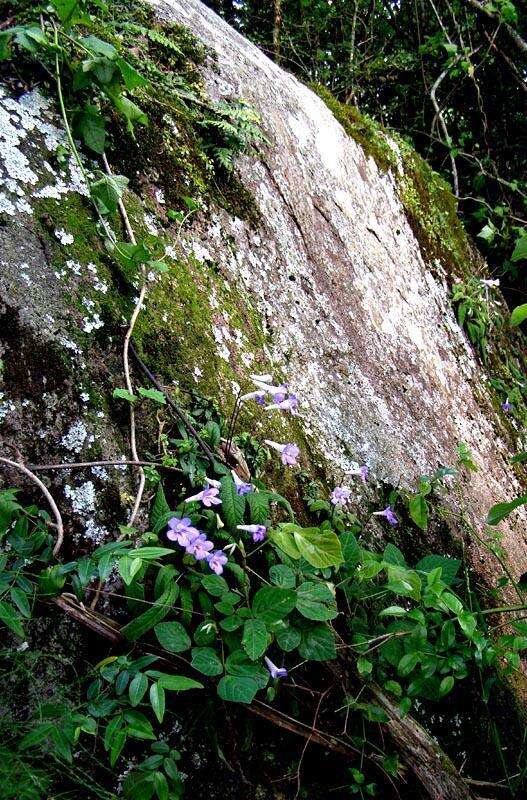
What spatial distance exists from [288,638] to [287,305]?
1.48m

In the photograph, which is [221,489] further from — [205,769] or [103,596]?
[205,769]

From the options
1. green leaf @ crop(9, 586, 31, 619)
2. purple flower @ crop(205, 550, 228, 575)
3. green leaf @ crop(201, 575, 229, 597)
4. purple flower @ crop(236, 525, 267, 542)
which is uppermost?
purple flower @ crop(236, 525, 267, 542)

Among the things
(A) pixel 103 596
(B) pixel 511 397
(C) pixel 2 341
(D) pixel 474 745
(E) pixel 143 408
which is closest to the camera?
(A) pixel 103 596

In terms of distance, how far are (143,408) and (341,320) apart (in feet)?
4.48

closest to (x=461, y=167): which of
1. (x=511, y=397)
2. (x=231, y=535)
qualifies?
(x=511, y=397)

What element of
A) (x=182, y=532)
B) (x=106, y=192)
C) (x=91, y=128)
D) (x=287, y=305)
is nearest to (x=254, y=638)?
(x=182, y=532)

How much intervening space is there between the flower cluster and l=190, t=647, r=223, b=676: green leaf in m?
0.18

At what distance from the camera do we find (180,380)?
70.4 inches

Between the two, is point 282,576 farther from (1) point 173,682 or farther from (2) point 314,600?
(1) point 173,682

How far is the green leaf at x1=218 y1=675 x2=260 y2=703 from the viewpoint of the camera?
3.99 ft

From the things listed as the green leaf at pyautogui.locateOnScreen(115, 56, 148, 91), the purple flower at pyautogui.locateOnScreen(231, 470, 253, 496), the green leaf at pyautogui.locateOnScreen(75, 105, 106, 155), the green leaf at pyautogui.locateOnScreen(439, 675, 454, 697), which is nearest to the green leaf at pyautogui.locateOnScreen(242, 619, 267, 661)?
the purple flower at pyautogui.locateOnScreen(231, 470, 253, 496)

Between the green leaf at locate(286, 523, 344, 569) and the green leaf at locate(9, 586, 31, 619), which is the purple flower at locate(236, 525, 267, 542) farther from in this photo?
the green leaf at locate(9, 586, 31, 619)

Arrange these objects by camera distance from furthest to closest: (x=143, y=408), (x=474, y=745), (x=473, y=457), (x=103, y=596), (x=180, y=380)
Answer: (x=473, y=457)
(x=474, y=745)
(x=180, y=380)
(x=143, y=408)
(x=103, y=596)

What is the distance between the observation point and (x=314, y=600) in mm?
1432
